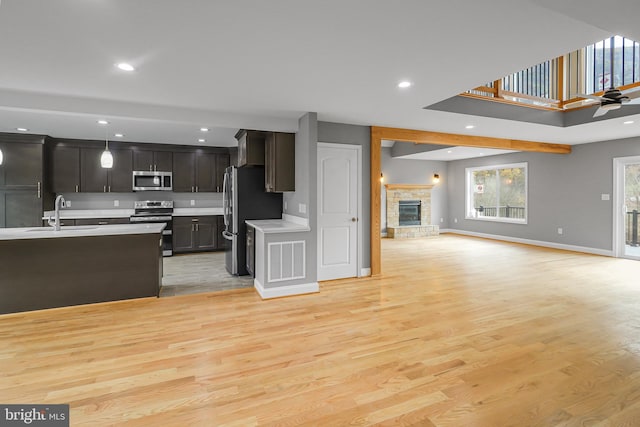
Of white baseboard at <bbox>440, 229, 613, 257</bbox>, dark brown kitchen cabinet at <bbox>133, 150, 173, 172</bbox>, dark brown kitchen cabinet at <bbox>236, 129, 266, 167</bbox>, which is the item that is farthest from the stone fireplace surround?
dark brown kitchen cabinet at <bbox>133, 150, 173, 172</bbox>

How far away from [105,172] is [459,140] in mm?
7133

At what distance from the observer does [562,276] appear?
4.92m

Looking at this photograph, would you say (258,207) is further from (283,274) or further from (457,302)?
(457,302)

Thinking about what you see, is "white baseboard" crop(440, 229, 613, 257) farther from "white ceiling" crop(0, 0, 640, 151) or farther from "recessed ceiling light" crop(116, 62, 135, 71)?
"recessed ceiling light" crop(116, 62, 135, 71)

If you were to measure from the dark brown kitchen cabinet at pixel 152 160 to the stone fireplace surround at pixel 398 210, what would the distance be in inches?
238

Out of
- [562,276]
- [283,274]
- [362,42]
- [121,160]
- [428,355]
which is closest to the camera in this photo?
[362,42]

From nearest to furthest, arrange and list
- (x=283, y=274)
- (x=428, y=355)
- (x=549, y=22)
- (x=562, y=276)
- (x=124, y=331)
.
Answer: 1. (x=549, y=22)
2. (x=428, y=355)
3. (x=124, y=331)
4. (x=283, y=274)
5. (x=562, y=276)

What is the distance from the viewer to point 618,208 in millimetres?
6293

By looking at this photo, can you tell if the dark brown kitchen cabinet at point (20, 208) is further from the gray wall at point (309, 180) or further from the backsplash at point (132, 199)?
the gray wall at point (309, 180)

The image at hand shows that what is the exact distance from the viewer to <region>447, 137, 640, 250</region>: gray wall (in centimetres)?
648

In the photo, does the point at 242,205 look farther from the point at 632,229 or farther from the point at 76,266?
the point at 632,229

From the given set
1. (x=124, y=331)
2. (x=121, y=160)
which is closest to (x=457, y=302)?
(x=124, y=331)

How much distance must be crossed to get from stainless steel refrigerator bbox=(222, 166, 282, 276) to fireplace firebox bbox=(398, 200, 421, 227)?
18.8ft

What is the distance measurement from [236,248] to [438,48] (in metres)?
3.91
